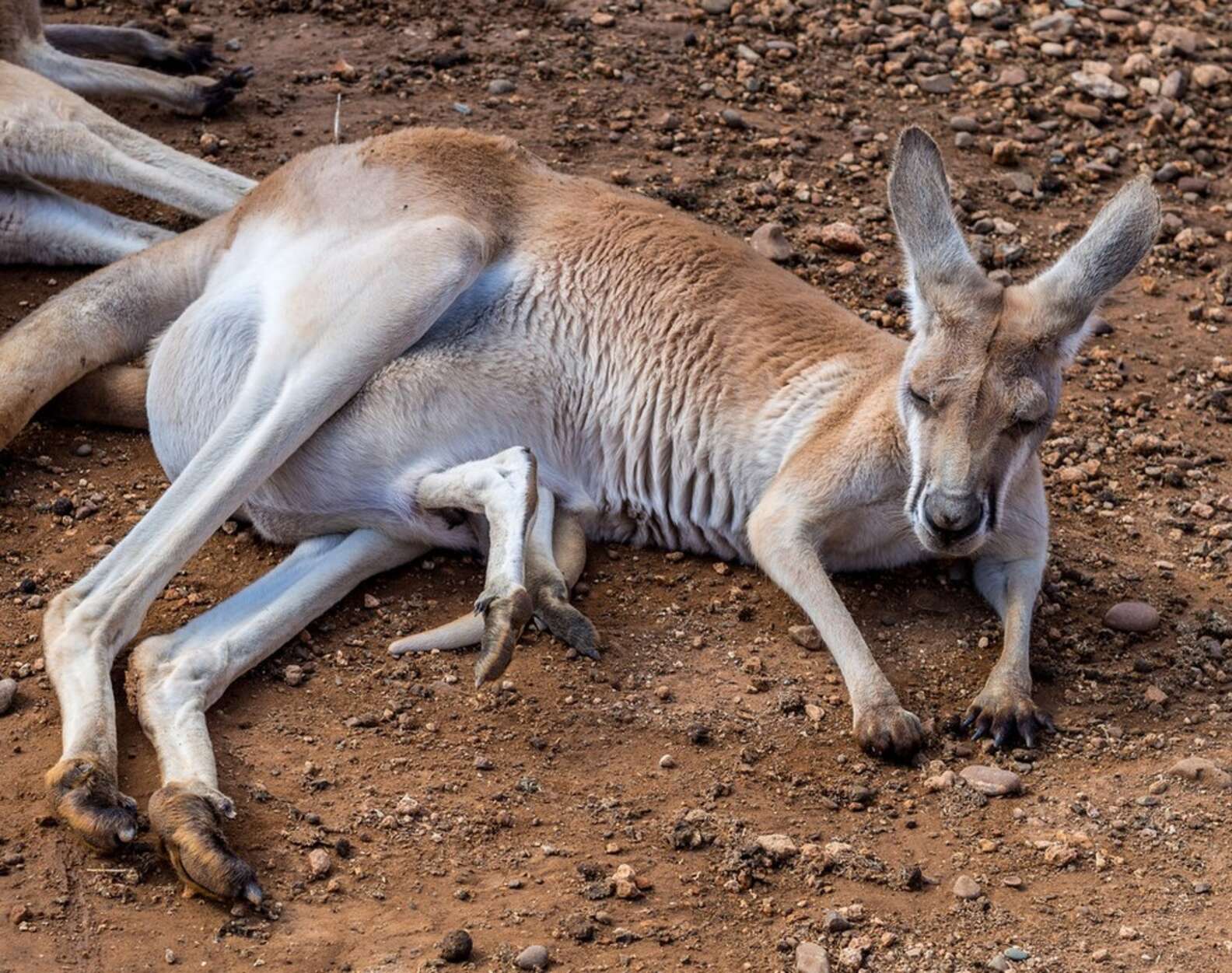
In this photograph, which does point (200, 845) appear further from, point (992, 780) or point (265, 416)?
point (992, 780)

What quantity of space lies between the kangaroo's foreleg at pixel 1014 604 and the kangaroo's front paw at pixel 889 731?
8.3 inches

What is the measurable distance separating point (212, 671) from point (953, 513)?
2.01 meters

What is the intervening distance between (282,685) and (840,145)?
403cm

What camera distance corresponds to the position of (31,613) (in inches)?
199

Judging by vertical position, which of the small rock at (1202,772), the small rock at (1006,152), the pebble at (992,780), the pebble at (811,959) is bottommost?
the pebble at (992,780)

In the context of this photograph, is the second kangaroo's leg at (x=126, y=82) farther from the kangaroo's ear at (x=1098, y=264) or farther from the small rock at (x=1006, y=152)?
the kangaroo's ear at (x=1098, y=264)

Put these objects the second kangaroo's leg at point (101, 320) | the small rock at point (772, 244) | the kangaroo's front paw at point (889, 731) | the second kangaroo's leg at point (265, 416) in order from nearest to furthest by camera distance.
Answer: the second kangaroo's leg at point (265, 416), the kangaroo's front paw at point (889, 731), the second kangaroo's leg at point (101, 320), the small rock at point (772, 244)

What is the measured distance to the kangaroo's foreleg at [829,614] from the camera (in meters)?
4.63

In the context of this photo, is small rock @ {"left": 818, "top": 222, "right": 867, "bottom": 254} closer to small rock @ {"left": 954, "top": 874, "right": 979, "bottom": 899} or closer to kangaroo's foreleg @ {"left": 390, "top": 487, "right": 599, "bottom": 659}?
kangaroo's foreleg @ {"left": 390, "top": 487, "right": 599, "bottom": 659}

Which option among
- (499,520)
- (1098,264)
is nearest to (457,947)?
(499,520)

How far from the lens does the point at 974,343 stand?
4.86 meters

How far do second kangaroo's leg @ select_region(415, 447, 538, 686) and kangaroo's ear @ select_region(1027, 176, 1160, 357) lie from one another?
153 cm

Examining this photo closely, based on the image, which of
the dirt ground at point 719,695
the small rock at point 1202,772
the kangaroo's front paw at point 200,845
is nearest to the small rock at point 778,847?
the dirt ground at point 719,695

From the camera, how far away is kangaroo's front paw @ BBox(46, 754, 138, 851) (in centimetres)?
402
